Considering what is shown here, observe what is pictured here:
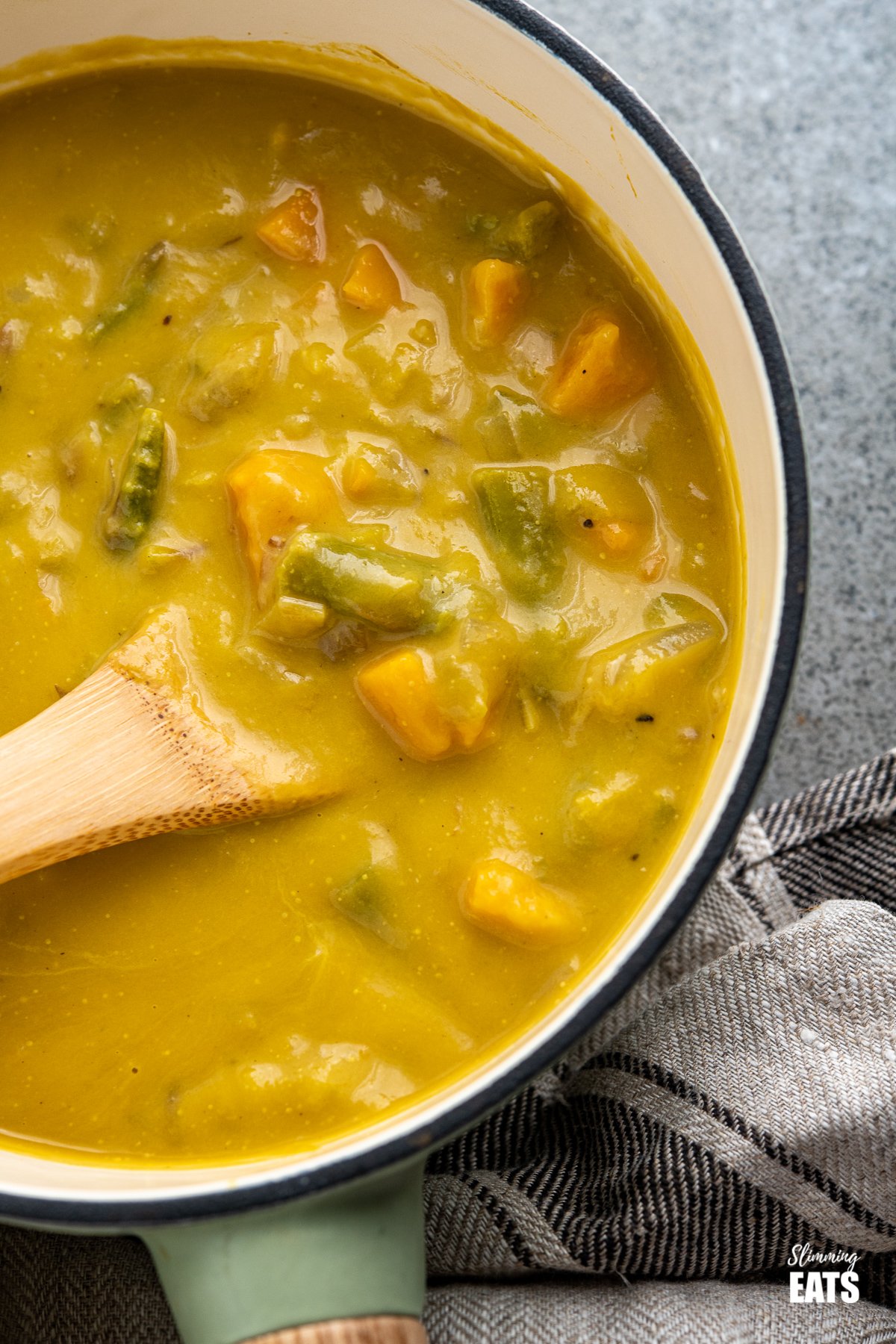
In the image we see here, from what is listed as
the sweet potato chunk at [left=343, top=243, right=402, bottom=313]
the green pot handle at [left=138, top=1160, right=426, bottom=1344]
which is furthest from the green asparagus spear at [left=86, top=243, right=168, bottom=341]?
the green pot handle at [left=138, top=1160, right=426, bottom=1344]

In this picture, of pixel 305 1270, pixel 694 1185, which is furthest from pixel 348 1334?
pixel 694 1185

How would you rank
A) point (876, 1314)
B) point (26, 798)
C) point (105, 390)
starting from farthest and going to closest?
point (876, 1314), point (105, 390), point (26, 798)

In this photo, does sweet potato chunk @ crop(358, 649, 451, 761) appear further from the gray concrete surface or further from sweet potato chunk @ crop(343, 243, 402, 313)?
the gray concrete surface

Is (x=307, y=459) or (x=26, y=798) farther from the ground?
(x=307, y=459)

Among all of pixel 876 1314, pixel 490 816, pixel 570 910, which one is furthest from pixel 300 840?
pixel 876 1314

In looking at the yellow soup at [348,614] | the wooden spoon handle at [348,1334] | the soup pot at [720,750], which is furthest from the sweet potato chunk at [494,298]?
the wooden spoon handle at [348,1334]

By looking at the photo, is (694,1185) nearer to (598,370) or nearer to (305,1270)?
(305,1270)

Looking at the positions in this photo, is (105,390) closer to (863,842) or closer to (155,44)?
(155,44)
